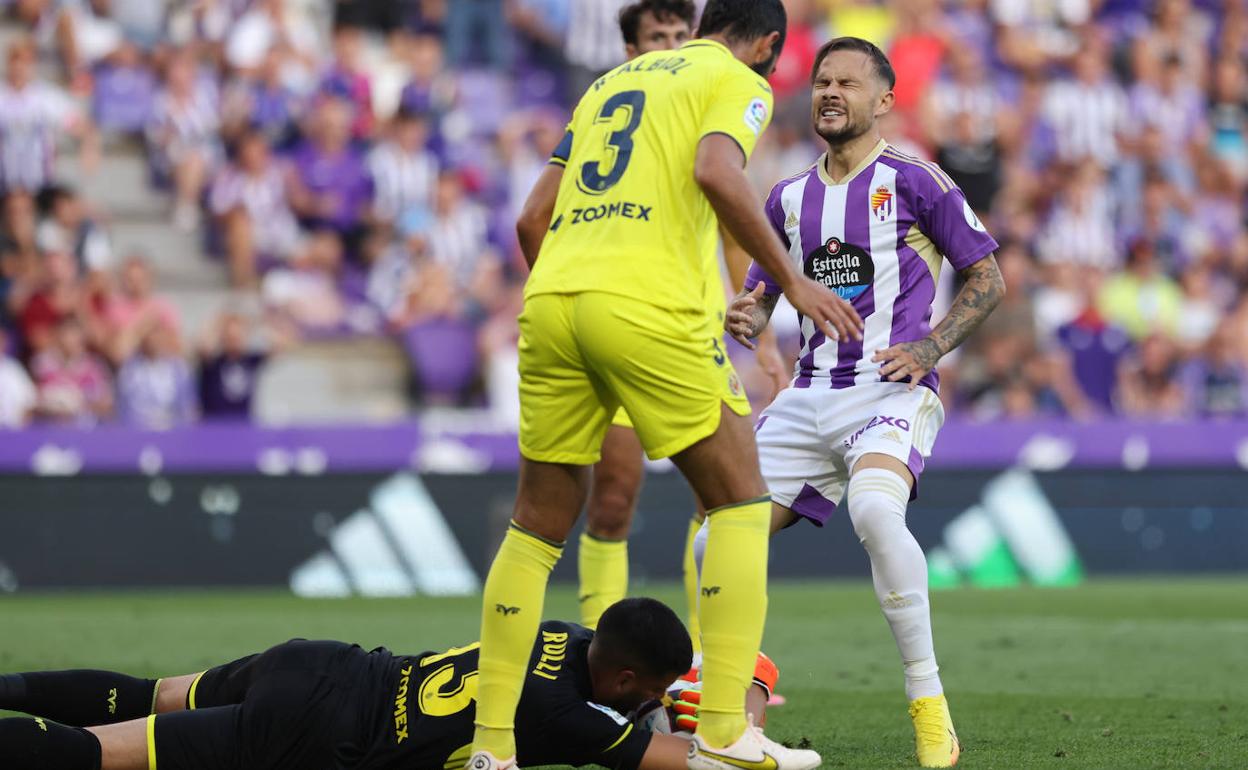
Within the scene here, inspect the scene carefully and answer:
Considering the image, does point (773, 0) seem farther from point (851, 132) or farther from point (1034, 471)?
point (1034, 471)

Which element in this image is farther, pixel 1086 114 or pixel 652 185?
pixel 1086 114

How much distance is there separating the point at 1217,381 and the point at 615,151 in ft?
37.9

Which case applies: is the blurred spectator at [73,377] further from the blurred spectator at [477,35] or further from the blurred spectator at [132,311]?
the blurred spectator at [477,35]

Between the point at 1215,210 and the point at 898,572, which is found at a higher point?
the point at 1215,210

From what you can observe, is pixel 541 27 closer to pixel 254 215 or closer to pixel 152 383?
pixel 254 215

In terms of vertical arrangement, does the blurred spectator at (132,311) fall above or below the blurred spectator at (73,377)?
above

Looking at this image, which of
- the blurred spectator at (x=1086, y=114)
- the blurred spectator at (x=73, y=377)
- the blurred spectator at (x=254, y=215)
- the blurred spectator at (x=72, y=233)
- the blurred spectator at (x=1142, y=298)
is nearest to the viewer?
the blurred spectator at (x=73, y=377)

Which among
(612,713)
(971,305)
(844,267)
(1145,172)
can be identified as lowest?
(612,713)

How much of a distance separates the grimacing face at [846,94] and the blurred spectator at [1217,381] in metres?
9.96

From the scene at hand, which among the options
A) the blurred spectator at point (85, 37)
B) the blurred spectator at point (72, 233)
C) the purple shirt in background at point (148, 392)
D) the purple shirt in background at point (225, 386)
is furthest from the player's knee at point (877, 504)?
A: the blurred spectator at point (85, 37)

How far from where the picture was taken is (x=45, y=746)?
481 cm

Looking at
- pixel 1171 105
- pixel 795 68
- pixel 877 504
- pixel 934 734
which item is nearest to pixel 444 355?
pixel 795 68

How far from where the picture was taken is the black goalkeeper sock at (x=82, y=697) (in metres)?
5.41

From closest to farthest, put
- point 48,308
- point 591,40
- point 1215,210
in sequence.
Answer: point 48,308 < point 591,40 < point 1215,210
